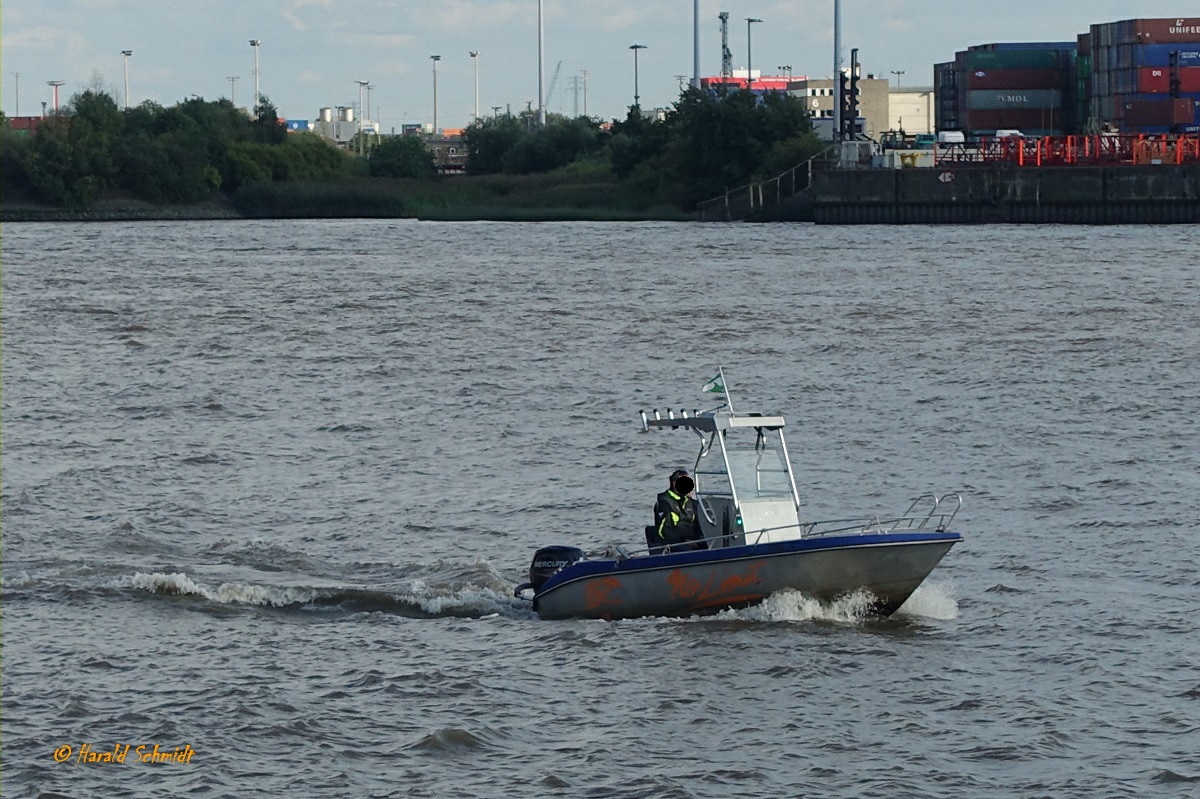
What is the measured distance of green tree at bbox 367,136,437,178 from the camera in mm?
151125

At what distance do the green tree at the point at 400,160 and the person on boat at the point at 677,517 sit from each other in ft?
438

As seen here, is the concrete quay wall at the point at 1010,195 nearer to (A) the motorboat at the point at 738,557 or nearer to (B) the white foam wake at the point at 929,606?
(B) the white foam wake at the point at 929,606

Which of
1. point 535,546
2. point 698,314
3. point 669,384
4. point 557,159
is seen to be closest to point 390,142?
point 557,159

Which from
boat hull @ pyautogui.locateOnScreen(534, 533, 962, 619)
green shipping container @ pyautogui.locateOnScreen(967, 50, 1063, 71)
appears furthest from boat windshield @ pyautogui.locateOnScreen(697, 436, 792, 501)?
green shipping container @ pyautogui.locateOnScreen(967, 50, 1063, 71)

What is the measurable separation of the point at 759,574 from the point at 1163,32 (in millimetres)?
104035

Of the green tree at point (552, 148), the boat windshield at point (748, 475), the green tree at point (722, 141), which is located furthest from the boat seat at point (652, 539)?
the green tree at point (552, 148)

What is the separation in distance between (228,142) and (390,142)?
1728 centimetres

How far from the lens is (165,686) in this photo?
53.2 feet

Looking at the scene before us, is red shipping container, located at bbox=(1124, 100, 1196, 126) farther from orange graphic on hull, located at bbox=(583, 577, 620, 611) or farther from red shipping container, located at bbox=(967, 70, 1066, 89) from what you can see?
orange graphic on hull, located at bbox=(583, 577, 620, 611)

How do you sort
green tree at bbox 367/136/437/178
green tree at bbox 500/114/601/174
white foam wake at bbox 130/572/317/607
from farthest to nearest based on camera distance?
green tree at bbox 500/114/601/174 < green tree at bbox 367/136/437/178 < white foam wake at bbox 130/572/317/607

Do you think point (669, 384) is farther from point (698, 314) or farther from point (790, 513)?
point (790, 513)

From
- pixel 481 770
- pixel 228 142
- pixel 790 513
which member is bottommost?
pixel 481 770

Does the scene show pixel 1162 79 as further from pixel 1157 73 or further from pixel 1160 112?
pixel 1160 112

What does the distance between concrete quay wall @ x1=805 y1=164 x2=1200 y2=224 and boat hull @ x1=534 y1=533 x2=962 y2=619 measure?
79.2 meters
